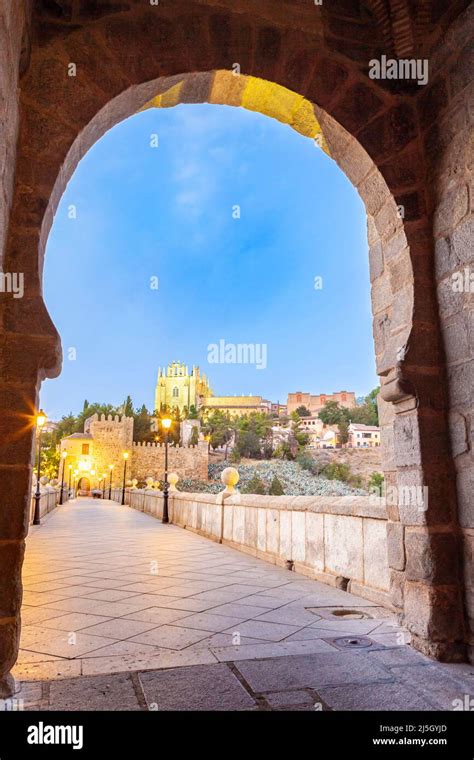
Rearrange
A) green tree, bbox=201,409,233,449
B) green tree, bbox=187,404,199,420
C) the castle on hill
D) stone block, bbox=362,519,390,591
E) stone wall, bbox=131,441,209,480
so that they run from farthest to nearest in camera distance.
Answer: the castle on hill → green tree, bbox=187,404,199,420 → green tree, bbox=201,409,233,449 → stone wall, bbox=131,441,209,480 → stone block, bbox=362,519,390,591

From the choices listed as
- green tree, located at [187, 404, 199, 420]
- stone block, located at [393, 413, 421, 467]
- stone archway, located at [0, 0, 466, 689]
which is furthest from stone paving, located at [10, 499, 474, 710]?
green tree, located at [187, 404, 199, 420]

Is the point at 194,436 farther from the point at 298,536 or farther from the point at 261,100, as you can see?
the point at 261,100

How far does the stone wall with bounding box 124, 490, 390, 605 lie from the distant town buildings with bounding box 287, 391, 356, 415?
11168 centimetres

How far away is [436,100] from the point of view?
3.08 metres

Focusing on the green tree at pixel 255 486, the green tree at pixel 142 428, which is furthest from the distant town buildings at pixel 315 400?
the green tree at pixel 255 486

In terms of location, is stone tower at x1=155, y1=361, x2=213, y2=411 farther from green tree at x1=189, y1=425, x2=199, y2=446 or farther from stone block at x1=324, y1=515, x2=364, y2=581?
stone block at x1=324, y1=515, x2=364, y2=581

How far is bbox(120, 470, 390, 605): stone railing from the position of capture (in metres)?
3.98

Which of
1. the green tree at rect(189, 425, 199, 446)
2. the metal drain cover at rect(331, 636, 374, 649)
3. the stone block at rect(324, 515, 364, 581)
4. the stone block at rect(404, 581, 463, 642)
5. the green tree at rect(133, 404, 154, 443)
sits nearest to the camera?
the stone block at rect(404, 581, 463, 642)

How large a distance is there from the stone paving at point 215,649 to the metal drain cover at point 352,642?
0.04 ft

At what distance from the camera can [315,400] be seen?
423 feet

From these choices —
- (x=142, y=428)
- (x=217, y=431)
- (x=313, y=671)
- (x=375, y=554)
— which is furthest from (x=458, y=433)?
(x=217, y=431)

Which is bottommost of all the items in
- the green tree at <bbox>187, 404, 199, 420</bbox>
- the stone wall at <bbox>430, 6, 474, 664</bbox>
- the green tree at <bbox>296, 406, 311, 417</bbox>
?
the stone wall at <bbox>430, 6, 474, 664</bbox>
